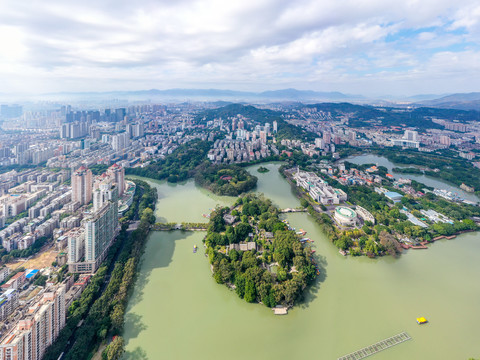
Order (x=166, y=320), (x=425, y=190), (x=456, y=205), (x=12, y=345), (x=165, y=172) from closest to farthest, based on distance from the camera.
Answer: (x=12, y=345)
(x=166, y=320)
(x=456, y=205)
(x=425, y=190)
(x=165, y=172)

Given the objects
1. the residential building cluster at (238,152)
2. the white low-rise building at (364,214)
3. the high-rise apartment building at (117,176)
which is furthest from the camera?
the residential building cluster at (238,152)

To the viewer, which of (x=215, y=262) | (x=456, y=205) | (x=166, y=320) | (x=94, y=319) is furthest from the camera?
(x=456, y=205)

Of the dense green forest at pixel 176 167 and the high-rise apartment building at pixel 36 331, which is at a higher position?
the dense green forest at pixel 176 167

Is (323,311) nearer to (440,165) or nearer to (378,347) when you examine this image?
(378,347)

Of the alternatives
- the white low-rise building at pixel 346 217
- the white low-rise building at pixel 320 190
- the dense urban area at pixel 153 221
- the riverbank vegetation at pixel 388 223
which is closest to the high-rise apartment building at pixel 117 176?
the dense urban area at pixel 153 221

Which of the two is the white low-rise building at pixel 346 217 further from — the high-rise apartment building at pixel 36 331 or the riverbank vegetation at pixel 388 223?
the high-rise apartment building at pixel 36 331

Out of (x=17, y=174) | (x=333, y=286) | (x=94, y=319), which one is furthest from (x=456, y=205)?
(x=17, y=174)

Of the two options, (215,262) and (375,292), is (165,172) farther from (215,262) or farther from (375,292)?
(375,292)

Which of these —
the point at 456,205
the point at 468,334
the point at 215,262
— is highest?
the point at 456,205
